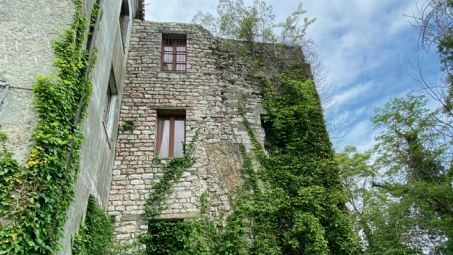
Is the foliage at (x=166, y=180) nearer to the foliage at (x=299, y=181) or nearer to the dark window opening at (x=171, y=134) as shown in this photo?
the dark window opening at (x=171, y=134)

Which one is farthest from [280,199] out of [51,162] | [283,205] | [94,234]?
[51,162]

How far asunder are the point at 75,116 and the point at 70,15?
1394 mm

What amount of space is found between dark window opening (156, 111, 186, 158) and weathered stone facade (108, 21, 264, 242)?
172mm

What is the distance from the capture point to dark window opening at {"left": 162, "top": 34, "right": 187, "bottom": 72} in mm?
9419

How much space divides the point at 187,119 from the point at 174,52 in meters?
2.18

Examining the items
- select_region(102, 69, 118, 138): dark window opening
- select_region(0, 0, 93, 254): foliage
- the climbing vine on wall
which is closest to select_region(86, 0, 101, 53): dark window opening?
select_region(0, 0, 93, 254): foliage

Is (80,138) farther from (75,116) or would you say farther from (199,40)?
(199,40)

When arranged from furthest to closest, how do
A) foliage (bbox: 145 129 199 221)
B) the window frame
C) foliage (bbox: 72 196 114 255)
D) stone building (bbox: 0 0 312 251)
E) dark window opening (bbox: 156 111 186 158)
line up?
the window frame < dark window opening (bbox: 156 111 186 158) < foliage (bbox: 145 129 199 221) < foliage (bbox: 72 196 114 255) < stone building (bbox: 0 0 312 251)

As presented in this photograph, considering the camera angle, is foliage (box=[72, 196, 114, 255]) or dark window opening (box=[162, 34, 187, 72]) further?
dark window opening (box=[162, 34, 187, 72])

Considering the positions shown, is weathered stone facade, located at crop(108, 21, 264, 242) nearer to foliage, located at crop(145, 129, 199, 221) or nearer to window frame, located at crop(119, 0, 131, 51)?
foliage, located at crop(145, 129, 199, 221)

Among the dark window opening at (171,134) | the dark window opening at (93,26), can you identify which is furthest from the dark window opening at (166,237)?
the dark window opening at (93,26)

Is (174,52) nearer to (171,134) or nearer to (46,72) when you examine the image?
(171,134)

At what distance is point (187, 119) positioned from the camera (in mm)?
8492

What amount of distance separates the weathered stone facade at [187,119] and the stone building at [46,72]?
2.38ft
